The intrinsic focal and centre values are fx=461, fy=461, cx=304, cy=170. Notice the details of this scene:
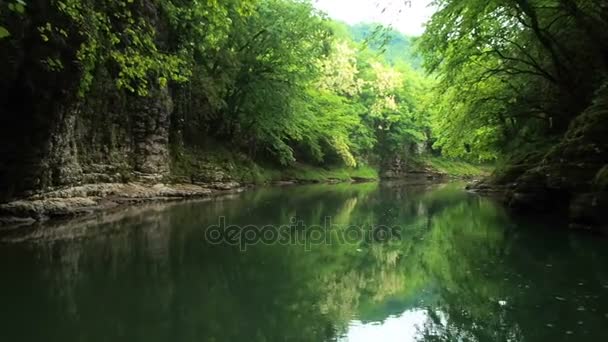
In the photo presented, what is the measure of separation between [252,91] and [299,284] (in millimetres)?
19948

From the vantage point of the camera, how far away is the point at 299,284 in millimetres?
6133

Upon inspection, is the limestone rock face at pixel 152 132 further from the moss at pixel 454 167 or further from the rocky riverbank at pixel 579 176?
the moss at pixel 454 167

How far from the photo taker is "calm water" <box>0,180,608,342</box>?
450 centimetres

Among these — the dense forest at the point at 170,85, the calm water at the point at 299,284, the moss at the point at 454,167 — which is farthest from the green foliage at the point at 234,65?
the moss at the point at 454,167

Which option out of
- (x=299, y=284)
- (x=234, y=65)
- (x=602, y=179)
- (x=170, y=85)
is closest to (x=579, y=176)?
(x=602, y=179)

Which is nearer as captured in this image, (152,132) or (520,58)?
(520,58)

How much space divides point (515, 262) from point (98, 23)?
804cm

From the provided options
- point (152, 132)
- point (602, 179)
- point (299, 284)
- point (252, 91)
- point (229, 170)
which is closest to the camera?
point (299, 284)

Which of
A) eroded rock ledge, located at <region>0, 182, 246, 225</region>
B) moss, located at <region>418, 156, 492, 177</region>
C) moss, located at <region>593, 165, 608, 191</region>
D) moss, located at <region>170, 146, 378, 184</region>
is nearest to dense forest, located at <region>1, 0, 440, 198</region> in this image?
moss, located at <region>170, 146, 378, 184</region>

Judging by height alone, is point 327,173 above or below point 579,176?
above

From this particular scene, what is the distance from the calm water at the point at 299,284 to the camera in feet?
14.8

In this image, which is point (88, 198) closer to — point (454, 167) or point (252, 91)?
point (252, 91)

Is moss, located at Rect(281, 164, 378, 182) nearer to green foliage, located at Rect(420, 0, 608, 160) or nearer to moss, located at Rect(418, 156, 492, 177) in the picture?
moss, located at Rect(418, 156, 492, 177)

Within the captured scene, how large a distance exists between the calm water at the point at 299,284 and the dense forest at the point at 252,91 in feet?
7.81
